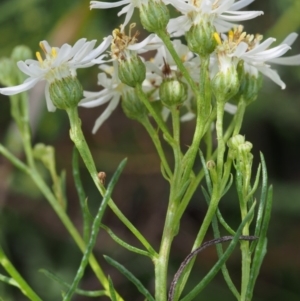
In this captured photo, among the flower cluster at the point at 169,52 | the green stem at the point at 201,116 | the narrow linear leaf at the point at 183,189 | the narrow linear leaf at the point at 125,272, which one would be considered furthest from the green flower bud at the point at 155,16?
the narrow linear leaf at the point at 125,272

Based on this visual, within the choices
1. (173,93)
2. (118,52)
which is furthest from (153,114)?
(118,52)

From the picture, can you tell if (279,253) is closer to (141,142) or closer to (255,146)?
(255,146)

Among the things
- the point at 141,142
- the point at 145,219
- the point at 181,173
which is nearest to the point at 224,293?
the point at 145,219

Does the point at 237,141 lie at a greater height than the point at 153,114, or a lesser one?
lesser

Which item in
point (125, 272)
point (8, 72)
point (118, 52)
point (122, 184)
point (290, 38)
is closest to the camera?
point (125, 272)

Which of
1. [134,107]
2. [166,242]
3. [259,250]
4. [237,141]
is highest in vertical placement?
[134,107]

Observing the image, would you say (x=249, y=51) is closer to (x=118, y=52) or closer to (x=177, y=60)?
(x=177, y=60)

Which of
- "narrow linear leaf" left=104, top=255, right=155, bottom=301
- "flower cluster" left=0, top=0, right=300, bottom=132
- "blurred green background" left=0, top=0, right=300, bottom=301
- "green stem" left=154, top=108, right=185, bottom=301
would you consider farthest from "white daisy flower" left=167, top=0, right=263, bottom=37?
"blurred green background" left=0, top=0, right=300, bottom=301
